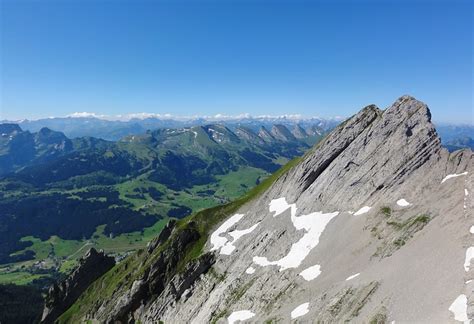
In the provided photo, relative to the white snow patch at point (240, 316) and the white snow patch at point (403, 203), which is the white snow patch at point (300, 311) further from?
the white snow patch at point (403, 203)

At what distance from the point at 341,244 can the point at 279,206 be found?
27137 millimetres

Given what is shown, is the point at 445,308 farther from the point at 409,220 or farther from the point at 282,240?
the point at 282,240

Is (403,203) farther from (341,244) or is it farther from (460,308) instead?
(460,308)

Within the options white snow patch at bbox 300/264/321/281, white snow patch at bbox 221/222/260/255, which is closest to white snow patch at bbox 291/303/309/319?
white snow patch at bbox 300/264/321/281

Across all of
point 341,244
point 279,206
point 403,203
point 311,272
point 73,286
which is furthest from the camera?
point 73,286

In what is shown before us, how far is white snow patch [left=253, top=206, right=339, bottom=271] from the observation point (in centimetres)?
8162

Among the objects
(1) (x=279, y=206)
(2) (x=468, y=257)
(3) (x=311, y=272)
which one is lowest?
(3) (x=311, y=272)

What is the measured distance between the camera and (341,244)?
78.3m

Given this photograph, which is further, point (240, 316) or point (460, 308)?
point (240, 316)

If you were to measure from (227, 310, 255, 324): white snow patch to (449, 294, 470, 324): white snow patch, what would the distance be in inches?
Answer: 1533

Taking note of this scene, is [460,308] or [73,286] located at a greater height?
[460,308]

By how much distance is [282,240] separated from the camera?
292 ft

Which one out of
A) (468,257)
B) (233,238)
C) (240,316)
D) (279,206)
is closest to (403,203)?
(468,257)

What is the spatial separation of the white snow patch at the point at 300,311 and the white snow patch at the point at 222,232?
37.3m
